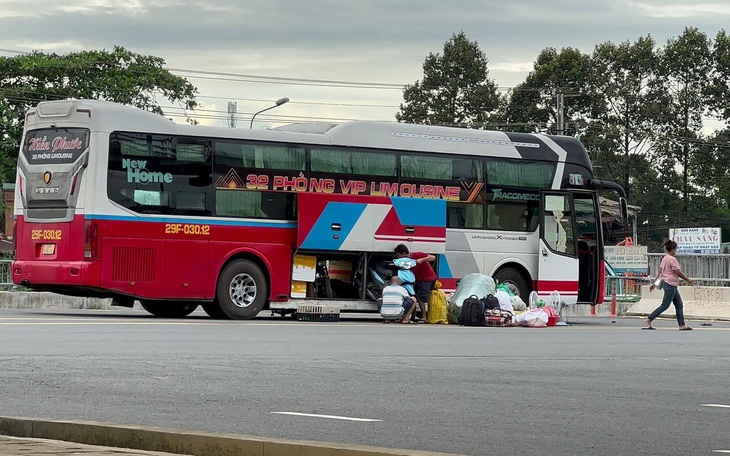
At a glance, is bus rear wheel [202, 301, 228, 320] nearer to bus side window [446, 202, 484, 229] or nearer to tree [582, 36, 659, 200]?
bus side window [446, 202, 484, 229]

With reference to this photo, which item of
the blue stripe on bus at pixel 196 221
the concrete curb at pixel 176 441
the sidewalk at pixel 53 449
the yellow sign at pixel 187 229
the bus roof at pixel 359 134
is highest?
the bus roof at pixel 359 134

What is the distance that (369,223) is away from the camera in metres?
26.3

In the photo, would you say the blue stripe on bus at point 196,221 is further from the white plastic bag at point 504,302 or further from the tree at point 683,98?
the tree at point 683,98

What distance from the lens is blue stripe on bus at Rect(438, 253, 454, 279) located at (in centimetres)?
2720

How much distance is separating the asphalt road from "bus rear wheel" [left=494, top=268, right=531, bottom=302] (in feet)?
25.6

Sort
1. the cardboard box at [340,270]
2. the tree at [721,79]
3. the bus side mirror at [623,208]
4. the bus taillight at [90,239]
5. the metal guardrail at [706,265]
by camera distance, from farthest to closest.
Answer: the tree at [721,79] → the metal guardrail at [706,265] → the bus side mirror at [623,208] → the cardboard box at [340,270] → the bus taillight at [90,239]

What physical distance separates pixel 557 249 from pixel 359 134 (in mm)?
5173

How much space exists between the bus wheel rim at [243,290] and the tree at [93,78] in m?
44.7

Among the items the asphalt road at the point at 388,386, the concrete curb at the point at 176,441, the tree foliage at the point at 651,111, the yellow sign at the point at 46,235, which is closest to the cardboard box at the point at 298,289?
the yellow sign at the point at 46,235

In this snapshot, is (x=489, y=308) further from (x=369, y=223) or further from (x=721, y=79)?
(x=721, y=79)

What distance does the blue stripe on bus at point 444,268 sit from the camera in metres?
27.2

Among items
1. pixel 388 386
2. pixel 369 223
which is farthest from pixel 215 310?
pixel 388 386

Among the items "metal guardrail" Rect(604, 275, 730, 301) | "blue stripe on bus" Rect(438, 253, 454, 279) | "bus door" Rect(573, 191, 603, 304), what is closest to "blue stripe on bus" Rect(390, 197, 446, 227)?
"blue stripe on bus" Rect(438, 253, 454, 279)

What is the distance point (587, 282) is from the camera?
29.6 m
